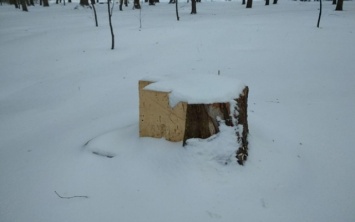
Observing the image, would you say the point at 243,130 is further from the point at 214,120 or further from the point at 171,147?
the point at 171,147

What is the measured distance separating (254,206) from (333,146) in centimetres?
164

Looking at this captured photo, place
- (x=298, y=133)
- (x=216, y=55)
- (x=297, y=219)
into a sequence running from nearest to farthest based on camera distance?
(x=297, y=219), (x=298, y=133), (x=216, y=55)

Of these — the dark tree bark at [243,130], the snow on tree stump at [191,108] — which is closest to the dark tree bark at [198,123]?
the snow on tree stump at [191,108]

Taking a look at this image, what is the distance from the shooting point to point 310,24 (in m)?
11.2

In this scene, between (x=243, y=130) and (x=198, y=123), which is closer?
(x=198, y=123)

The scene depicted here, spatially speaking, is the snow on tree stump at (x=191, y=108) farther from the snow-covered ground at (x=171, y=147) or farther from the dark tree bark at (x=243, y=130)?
the snow-covered ground at (x=171, y=147)

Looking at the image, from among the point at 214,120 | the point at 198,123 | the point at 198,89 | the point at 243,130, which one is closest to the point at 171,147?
the point at 198,123

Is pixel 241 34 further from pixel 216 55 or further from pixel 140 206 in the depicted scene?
pixel 140 206

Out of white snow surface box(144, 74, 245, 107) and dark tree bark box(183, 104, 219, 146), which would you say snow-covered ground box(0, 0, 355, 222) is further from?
white snow surface box(144, 74, 245, 107)

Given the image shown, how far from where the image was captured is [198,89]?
271 centimetres

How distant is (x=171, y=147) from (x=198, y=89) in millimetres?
639

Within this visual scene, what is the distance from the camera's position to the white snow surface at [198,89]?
2.54 metres

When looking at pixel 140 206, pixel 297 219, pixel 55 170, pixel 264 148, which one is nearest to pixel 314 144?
pixel 264 148

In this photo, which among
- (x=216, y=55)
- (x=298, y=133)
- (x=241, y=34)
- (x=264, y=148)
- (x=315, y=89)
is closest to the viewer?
(x=264, y=148)
